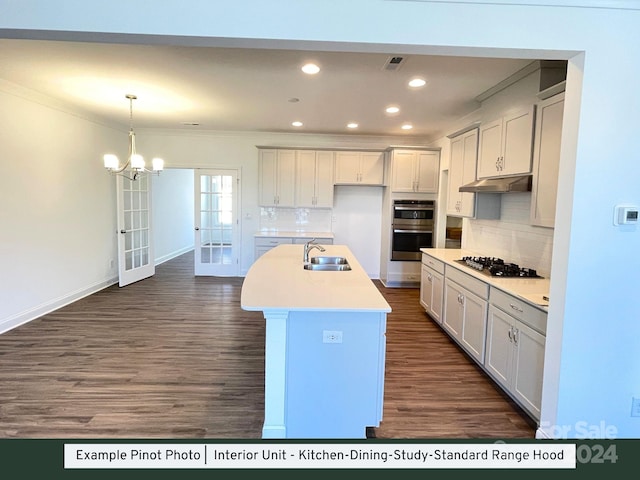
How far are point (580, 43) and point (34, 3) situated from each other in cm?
286

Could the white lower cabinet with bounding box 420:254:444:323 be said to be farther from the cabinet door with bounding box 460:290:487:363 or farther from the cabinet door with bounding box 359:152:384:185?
the cabinet door with bounding box 359:152:384:185

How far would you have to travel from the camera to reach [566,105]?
2.02 metres

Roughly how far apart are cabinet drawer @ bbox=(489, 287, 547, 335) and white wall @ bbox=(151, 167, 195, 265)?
6.64 metres

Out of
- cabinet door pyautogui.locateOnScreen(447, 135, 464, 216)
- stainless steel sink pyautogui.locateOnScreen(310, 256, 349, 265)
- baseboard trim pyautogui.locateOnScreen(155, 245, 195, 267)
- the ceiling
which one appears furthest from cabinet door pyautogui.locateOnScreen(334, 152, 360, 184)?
baseboard trim pyautogui.locateOnScreen(155, 245, 195, 267)

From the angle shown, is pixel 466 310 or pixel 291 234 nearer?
pixel 466 310

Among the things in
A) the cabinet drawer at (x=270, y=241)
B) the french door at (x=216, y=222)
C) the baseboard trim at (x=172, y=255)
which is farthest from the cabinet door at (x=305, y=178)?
the baseboard trim at (x=172, y=255)

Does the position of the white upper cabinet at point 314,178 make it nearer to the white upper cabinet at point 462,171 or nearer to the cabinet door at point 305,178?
the cabinet door at point 305,178

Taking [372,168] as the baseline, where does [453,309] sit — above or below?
below

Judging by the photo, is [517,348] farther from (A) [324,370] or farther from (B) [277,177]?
(B) [277,177]

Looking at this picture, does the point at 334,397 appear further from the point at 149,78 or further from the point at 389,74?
the point at 149,78

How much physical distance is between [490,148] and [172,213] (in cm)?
753

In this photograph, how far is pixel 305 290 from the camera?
2377mm
